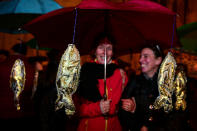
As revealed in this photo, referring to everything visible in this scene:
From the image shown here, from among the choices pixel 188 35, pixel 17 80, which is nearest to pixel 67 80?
pixel 17 80

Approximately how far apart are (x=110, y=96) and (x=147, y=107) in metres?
0.47

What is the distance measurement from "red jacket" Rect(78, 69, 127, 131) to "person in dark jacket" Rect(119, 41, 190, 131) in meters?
0.10

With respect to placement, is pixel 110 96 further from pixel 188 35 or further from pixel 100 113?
pixel 188 35

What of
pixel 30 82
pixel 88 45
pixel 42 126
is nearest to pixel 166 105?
pixel 88 45

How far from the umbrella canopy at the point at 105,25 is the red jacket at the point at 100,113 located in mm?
637

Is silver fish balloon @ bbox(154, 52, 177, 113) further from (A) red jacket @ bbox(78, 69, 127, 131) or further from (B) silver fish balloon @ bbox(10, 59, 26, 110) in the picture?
(B) silver fish balloon @ bbox(10, 59, 26, 110)

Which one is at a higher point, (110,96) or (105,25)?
(105,25)

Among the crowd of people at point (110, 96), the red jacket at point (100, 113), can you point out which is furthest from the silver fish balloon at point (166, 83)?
the red jacket at point (100, 113)

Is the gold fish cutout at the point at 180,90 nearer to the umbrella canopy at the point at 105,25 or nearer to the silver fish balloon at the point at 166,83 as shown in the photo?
the silver fish balloon at the point at 166,83

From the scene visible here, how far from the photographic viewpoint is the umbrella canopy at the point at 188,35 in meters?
2.24

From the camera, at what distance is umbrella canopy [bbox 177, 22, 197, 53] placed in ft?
7.34

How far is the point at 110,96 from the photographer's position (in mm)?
1922

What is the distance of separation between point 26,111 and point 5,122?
0.30 meters

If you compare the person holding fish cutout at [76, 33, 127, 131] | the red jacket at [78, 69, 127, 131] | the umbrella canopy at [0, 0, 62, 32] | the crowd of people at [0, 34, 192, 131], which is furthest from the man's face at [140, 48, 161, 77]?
the umbrella canopy at [0, 0, 62, 32]
